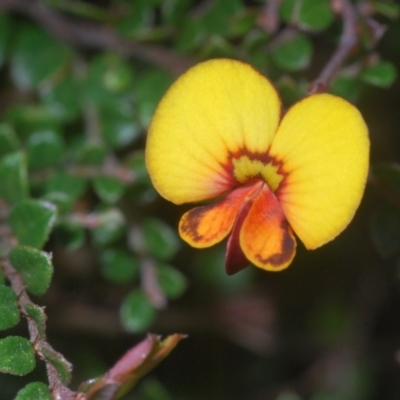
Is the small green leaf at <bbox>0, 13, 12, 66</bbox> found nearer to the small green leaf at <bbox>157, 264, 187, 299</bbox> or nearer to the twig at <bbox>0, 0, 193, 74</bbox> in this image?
the twig at <bbox>0, 0, 193, 74</bbox>

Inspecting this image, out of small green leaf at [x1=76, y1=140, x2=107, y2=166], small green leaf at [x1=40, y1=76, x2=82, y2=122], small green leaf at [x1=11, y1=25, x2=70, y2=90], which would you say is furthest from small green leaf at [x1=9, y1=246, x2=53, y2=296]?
small green leaf at [x1=11, y1=25, x2=70, y2=90]

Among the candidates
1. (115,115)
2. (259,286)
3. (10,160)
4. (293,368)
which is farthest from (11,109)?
(293,368)

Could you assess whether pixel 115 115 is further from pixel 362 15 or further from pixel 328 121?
pixel 328 121

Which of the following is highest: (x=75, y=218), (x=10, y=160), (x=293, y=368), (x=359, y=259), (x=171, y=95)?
(x=171, y=95)

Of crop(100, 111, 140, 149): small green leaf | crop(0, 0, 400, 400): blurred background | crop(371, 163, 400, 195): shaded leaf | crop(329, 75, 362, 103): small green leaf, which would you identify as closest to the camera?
crop(371, 163, 400, 195): shaded leaf

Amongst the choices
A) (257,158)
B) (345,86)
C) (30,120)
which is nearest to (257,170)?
(257,158)
